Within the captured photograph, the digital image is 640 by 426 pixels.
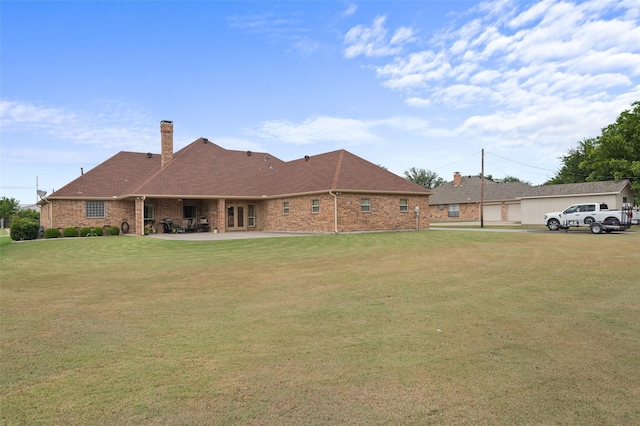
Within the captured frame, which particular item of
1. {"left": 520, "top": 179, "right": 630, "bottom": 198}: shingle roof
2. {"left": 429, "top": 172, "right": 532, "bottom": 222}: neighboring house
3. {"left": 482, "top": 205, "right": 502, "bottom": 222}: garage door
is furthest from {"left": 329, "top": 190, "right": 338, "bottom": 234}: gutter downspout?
{"left": 482, "top": 205, "right": 502, "bottom": 222}: garage door

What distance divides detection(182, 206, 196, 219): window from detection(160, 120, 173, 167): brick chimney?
3.73 metres

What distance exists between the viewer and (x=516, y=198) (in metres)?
40.6

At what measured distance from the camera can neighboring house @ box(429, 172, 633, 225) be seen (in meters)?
34.7

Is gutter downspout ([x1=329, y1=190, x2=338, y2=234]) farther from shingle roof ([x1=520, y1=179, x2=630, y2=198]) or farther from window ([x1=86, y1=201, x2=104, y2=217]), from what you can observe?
shingle roof ([x1=520, y1=179, x2=630, y2=198])

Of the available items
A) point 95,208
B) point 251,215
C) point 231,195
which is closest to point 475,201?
point 251,215

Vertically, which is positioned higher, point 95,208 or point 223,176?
point 223,176

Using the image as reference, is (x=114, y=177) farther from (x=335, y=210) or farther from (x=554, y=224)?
(x=554, y=224)

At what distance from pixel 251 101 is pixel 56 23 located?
1107cm

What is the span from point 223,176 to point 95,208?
30.8ft

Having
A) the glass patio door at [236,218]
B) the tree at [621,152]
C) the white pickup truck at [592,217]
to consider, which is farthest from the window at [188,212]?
the tree at [621,152]

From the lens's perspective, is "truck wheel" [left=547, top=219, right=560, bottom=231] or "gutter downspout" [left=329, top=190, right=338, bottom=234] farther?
"truck wheel" [left=547, top=219, right=560, bottom=231]

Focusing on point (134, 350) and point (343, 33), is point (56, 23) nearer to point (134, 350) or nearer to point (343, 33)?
point (343, 33)

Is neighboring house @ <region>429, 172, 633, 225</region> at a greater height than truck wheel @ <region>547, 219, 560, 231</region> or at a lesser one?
greater

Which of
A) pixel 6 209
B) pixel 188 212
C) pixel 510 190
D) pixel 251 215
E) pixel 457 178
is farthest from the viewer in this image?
pixel 6 209
